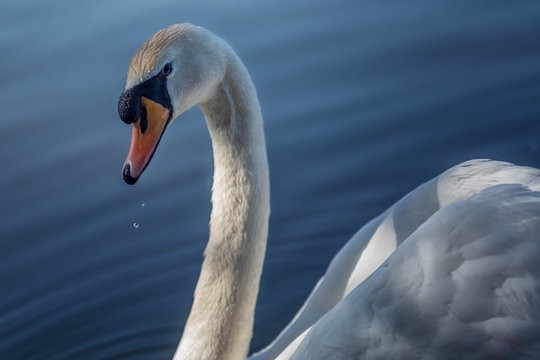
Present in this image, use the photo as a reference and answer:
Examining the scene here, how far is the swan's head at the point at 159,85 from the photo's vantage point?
2.24 metres

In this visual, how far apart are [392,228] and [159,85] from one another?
980 mm

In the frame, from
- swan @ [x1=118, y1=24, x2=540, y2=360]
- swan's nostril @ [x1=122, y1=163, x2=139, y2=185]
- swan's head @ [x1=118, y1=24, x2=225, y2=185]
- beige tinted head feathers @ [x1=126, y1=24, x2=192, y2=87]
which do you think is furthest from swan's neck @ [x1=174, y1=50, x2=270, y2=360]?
swan's nostril @ [x1=122, y1=163, x2=139, y2=185]

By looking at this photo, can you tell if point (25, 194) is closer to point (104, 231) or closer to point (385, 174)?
point (104, 231)

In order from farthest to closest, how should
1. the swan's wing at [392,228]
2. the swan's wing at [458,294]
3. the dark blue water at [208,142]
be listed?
the dark blue water at [208,142]
the swan's wing at [392,228]
the swan's wing at [458,294]

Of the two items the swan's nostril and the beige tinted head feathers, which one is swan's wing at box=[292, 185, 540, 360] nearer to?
the swan's nostril

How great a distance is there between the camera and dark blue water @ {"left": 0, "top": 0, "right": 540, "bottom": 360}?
12.3 feet

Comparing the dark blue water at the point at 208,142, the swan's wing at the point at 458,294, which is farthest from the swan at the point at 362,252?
the dark blue water at the point at 208,142

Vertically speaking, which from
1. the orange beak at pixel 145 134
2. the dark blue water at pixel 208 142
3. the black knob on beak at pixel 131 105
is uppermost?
the black knob on beak at pixel 131 105

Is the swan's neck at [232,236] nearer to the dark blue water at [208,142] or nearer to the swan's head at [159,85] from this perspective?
the swan's head at [159,85]

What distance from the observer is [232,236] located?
104 inches

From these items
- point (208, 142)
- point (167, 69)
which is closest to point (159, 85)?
point (167, 69)

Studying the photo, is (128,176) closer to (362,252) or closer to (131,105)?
Answer: (131,105)

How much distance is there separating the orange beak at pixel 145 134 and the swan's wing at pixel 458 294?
76 centimetres

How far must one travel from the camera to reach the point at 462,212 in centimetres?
190
